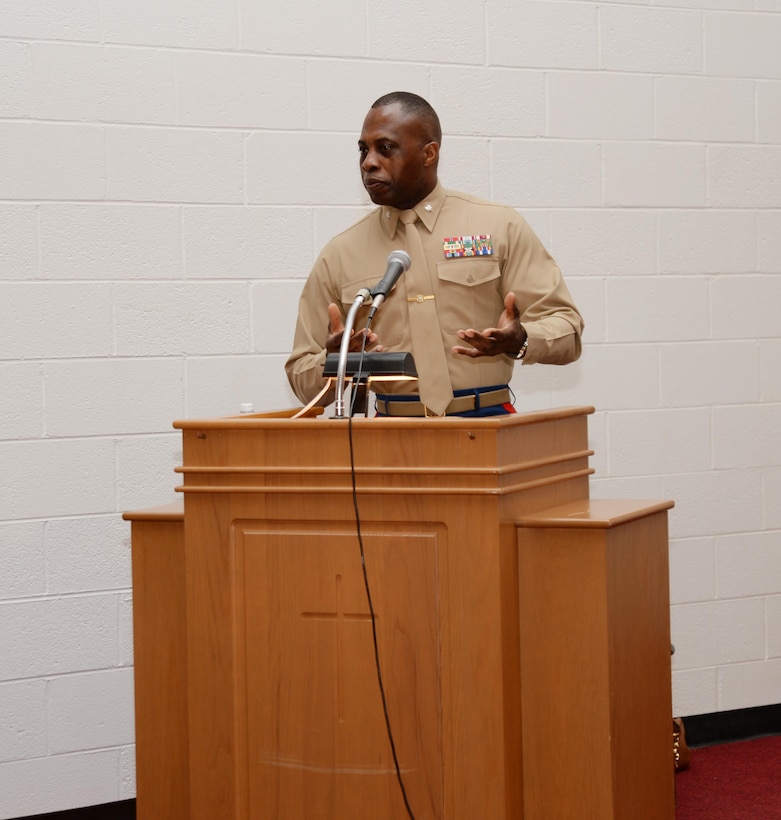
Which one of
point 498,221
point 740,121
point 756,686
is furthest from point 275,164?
point 756,686

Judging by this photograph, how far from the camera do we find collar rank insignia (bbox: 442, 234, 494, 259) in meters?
2.62

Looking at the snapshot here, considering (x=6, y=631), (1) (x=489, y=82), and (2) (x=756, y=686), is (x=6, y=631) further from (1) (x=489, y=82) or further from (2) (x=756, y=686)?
(2) (x=756, y=686)

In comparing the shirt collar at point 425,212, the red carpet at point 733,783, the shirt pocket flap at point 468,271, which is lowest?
the red carpet at point 733,783

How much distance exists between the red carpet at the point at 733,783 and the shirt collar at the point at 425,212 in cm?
165

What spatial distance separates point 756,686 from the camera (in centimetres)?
378

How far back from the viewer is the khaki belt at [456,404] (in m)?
2.54

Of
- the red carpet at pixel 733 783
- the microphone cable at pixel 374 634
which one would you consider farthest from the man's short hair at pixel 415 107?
the red carpet at pixel 733 783

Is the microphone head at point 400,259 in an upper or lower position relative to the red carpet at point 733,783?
upper

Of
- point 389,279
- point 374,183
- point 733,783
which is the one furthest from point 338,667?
point 733,783

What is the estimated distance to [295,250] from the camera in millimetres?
3346

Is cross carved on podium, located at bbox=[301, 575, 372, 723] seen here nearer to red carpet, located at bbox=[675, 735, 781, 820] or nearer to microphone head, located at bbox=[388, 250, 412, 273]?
microphone head, located at bbox=[388, 250, 412, 273]

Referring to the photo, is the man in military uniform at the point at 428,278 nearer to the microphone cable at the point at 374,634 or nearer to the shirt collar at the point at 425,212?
the shirt collar at the point at 425,212

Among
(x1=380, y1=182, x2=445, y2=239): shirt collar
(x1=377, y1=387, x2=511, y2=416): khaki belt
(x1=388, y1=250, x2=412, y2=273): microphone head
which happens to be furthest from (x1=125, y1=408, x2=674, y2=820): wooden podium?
(x1=380, y1=182, x2=445, y2=239): shirt collar

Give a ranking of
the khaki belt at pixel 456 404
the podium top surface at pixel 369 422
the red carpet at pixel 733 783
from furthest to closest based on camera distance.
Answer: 1. the red carpet at pixel 733 783
2. the khaki belt at pixel 456 404
3. the podium top surface at pixel 369 422
